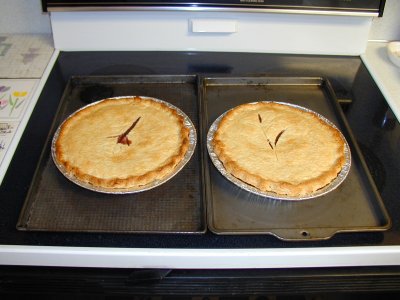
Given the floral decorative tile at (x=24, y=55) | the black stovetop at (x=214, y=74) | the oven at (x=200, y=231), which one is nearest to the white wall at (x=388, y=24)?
the black stovetop at (x=214, y=74)

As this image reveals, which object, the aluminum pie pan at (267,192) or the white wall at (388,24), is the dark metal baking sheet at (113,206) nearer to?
the aluminum pie pan at (267,192)

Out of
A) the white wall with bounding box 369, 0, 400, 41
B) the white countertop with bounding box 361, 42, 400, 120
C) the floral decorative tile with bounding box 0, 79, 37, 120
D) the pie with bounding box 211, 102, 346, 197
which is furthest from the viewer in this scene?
the white wall with bounding box 369, 0, 400, 41

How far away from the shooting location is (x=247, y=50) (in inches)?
55.2

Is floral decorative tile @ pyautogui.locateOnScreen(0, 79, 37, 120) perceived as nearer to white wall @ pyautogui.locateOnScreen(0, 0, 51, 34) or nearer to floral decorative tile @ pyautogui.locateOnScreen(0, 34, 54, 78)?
floral decorative tile @ pyautogui.locateOnScreen(0, 34, 54, 78)

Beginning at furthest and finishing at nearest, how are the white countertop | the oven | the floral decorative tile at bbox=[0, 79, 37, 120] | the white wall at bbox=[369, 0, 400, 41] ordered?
the white wall at bbox=[369, 0, 400, 41] < the white countertop < the floral decorative tile at bbox=[0, 79, 37, 120] < the oven

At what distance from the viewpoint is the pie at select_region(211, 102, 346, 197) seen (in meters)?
0.97

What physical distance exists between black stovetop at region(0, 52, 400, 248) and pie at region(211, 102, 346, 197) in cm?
11

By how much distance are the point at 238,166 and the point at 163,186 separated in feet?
0.65

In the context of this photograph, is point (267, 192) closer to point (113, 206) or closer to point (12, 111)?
point (113, 206)

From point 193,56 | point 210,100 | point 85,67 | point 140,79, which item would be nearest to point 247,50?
point 193,56

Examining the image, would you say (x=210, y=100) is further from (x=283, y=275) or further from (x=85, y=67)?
(x=283, y=275)

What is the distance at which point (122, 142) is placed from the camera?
109 cm

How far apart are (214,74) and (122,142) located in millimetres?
400

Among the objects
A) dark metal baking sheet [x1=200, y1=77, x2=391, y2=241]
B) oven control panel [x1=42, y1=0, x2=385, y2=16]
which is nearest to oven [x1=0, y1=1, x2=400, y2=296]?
dark metal baking sheet [x1=200, y1=77, x2=391, y2=241]
